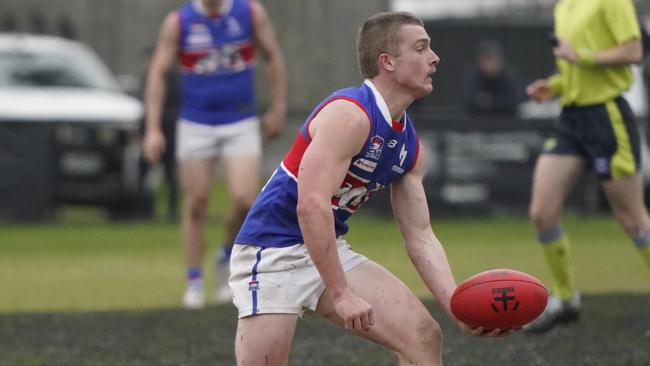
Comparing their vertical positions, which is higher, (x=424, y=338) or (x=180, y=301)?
(x=424, y=338)

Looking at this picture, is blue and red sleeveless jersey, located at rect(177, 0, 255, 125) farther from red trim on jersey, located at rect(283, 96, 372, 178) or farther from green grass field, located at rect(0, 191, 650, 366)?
red trim on jersey, located at rect(283, 96, 372, 178)

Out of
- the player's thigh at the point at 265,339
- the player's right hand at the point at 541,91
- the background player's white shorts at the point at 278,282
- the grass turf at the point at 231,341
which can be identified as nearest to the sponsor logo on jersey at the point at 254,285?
the background player's white shorts at the point at 278,282

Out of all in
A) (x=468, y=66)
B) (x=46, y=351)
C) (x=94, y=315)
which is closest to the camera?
(x=46, y=351)

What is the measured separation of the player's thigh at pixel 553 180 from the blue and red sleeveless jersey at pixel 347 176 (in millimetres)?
2824

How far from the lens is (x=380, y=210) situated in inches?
666

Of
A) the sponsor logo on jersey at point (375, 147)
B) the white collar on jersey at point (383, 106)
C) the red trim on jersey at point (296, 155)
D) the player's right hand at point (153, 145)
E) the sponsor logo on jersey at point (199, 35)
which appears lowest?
the player's right hand at point (153, 145)

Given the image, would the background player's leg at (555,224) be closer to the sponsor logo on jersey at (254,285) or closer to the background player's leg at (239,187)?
the background player's leg at (239,187)

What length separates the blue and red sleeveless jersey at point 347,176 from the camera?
543 cm

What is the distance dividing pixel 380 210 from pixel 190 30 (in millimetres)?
7334

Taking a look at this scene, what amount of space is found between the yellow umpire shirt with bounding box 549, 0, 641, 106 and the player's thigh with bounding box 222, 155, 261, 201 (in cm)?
241

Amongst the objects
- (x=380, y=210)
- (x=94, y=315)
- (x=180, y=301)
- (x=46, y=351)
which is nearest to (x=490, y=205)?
(x=380, y=210)

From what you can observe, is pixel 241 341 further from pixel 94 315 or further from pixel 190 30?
pixel 190 30

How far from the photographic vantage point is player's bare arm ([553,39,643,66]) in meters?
8.21

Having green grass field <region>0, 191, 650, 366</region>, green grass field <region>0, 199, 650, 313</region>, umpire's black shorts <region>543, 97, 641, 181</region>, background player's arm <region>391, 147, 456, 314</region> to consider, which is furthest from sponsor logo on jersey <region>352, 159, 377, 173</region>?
green grass field <region>0, 199, 650, 313</region>
